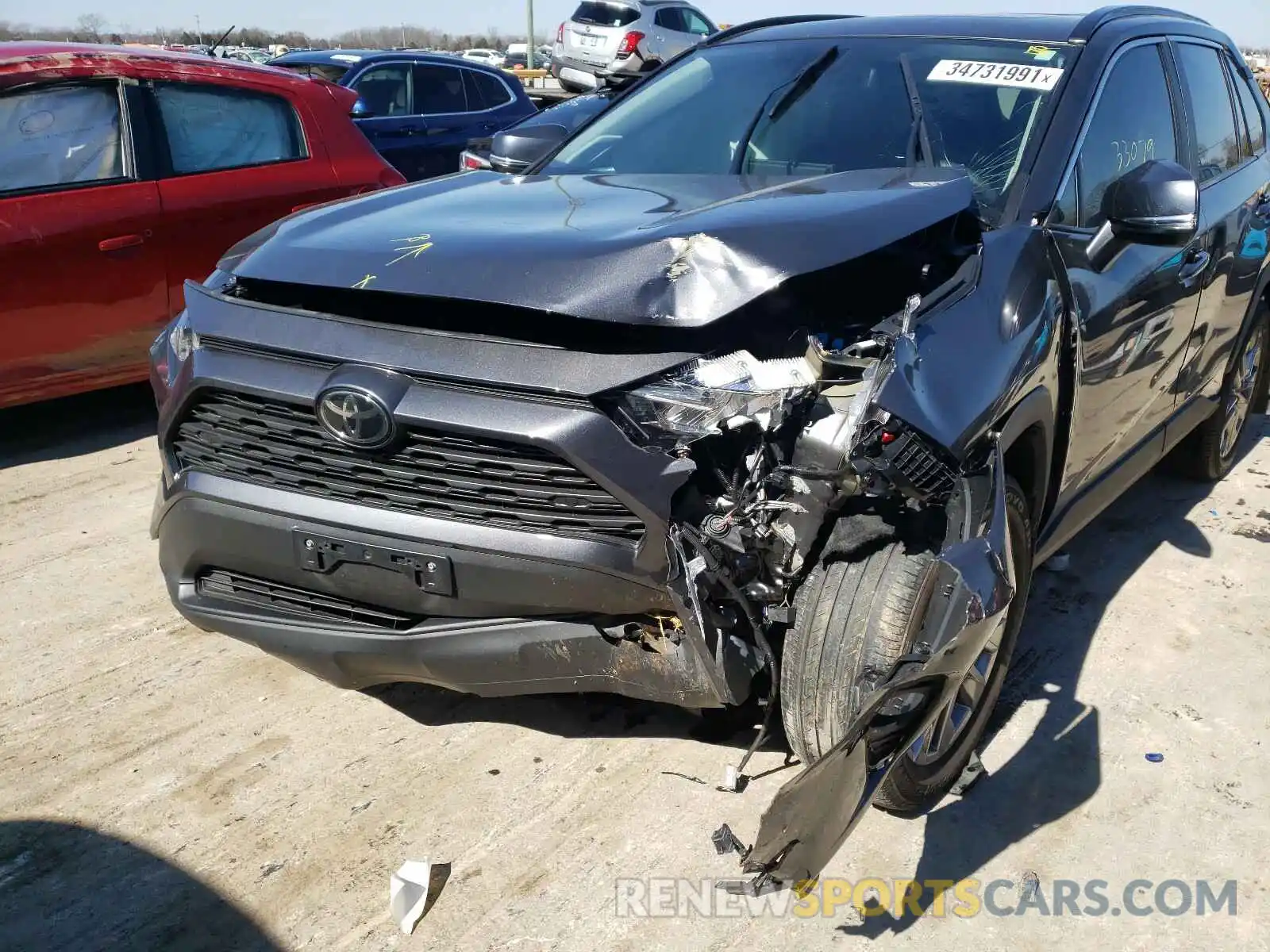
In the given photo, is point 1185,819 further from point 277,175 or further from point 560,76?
point 560,76

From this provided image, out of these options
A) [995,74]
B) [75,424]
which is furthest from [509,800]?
[75,424]

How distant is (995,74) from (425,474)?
6.88ft

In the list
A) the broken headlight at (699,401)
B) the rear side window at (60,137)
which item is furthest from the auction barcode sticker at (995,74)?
the rear side window at (60,137)

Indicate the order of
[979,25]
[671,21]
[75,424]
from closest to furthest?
[979,25] → [75,424] → [671,21]

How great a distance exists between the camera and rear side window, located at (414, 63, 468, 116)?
378 inches

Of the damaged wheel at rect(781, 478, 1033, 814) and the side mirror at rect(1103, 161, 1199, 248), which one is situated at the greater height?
the side mirror at rect(1103, 161, 1199, 248)

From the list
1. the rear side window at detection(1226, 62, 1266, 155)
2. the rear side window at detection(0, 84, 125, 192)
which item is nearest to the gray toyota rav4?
the rear side window at detection(1226, 62, 1266, 155)

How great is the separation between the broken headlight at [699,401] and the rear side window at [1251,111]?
130 inches

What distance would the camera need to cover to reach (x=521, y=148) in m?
4.03

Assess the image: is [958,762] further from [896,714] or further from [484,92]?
[484,92]

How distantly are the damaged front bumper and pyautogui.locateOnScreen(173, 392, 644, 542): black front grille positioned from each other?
1.85ft

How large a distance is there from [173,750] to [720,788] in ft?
4.50

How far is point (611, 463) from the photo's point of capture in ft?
7.08

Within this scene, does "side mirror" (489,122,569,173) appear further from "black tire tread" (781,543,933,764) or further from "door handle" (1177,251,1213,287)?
"black tire tread" (781,543,933,764)
